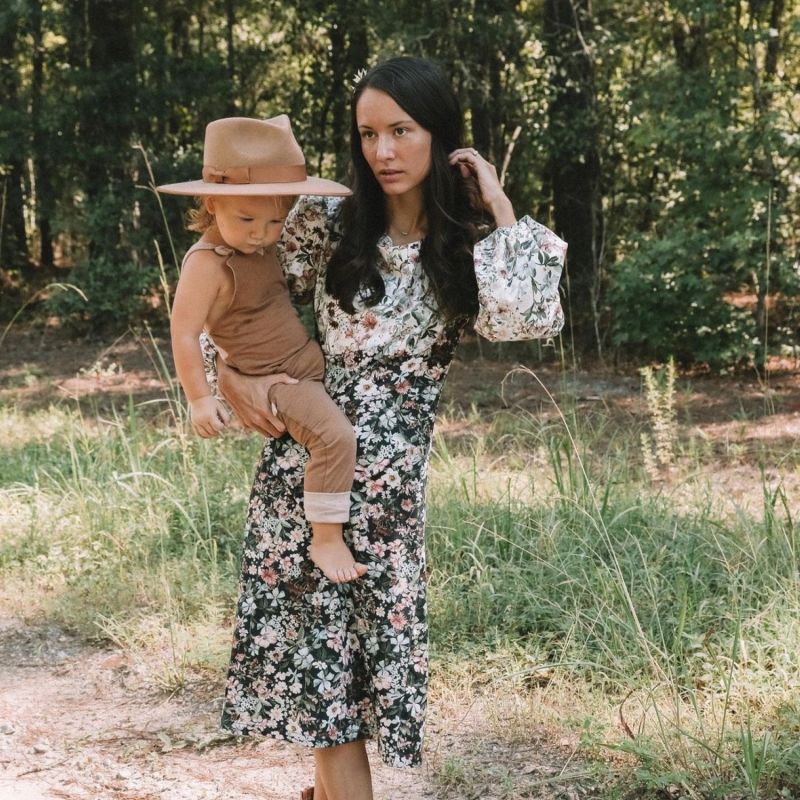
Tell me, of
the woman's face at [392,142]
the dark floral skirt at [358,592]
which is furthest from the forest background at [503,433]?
the woman's face at [392,142]

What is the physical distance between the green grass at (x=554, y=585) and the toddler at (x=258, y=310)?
1.02 meters

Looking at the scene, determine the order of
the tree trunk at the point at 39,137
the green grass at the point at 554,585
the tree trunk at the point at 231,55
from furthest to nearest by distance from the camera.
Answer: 1. the tree trunk at the point at 231,55
2. the tree trunk at the point at 39,137
3. the green grass at the point at 554,585

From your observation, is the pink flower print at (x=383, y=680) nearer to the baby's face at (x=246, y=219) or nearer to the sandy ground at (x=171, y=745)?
the sandy ground at (x=171, y=745)

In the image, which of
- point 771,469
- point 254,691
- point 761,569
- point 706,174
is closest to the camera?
point 254,691

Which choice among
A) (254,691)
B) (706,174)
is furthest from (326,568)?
(706,174)

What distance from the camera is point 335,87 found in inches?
459

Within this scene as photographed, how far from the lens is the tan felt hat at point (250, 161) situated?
2.37 meters

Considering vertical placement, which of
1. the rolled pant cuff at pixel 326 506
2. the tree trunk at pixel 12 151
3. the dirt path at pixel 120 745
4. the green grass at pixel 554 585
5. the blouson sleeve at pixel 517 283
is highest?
the tree trunk at pixel 12 151

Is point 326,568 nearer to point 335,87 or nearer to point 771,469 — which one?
point 771,469

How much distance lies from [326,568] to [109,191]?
29.6 feet

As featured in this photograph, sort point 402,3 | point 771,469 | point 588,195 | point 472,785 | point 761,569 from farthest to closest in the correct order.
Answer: point 588,195 < point 402,3 < point 771,469 < point 761,569 < point 472,785

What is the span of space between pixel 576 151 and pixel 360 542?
7656 millimetres

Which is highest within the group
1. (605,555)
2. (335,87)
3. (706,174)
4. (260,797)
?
(335,87)

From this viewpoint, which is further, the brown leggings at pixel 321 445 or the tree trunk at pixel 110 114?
the tree trunk at pixel 110 114
